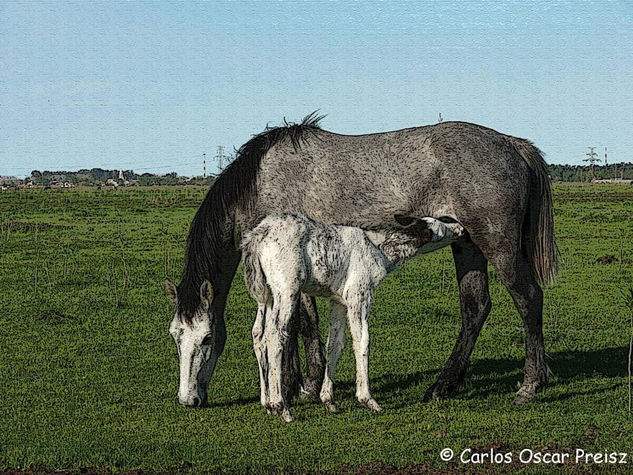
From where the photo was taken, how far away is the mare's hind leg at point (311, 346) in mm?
10086

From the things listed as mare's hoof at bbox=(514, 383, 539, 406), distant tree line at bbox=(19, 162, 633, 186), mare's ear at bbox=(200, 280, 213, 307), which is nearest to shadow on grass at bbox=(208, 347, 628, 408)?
mare's hoof at bbox=(514, 383, 539, 406)

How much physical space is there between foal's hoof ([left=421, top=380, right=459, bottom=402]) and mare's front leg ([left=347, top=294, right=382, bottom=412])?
915mm

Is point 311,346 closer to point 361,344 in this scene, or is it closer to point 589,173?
point 361,344

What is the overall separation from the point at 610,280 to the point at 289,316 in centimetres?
1306

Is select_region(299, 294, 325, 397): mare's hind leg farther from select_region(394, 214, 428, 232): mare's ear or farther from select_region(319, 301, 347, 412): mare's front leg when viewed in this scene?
select_region(394, 214, 428, 232): mare's ear

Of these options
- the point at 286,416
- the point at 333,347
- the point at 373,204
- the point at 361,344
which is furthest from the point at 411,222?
the point at 286,416

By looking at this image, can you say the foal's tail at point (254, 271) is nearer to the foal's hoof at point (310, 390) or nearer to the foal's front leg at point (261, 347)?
the foal's front leg at point (261, 347)

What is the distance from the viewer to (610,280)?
19953mm

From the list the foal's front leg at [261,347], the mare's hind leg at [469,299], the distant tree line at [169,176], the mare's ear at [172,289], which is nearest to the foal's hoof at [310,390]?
the foal's front leg at [261,347]

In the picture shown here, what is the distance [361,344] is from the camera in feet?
29.2

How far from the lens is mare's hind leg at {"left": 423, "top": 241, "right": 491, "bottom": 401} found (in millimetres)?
10206

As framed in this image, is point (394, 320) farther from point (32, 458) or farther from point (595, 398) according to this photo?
point (32, 458)

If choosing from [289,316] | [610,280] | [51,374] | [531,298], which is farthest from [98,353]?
[610,280]

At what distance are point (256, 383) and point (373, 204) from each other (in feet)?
8.92
